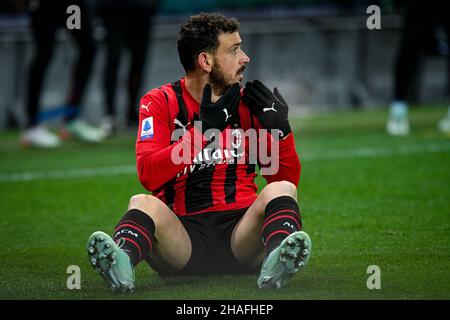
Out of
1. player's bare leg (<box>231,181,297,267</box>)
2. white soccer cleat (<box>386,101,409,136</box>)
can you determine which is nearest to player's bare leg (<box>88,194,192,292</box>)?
player's bare leg (<box>231,181,297,267</box>)

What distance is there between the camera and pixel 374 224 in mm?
7137

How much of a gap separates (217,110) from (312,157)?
554 centimetres

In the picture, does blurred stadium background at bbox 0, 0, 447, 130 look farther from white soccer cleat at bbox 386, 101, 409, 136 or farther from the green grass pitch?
white soccer cleat at bbox 386, 101, 409, 136

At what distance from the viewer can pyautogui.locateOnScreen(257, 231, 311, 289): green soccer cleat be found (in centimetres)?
486

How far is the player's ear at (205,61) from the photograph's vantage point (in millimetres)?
5551

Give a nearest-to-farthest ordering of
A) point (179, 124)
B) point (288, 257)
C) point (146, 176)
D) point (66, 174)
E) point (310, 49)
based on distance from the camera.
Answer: point (288, 257) → point (146, 176) → point (179, 124) → point (66, 174) → point (310, 49)

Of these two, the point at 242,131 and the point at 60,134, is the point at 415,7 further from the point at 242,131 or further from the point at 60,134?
the point at 242,131

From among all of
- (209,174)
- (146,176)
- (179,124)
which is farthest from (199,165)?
(146,176)

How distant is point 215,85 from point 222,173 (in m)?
0.44

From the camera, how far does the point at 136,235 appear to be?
5.14 metres

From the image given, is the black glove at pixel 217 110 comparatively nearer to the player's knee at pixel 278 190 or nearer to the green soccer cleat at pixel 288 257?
the player's knee at pixel 278 190

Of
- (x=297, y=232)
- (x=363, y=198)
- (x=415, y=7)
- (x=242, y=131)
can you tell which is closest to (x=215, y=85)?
(x=242, y=131)

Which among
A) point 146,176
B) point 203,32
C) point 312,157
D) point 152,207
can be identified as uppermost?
point 203,32

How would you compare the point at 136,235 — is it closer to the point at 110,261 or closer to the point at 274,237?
the point at 110,261
